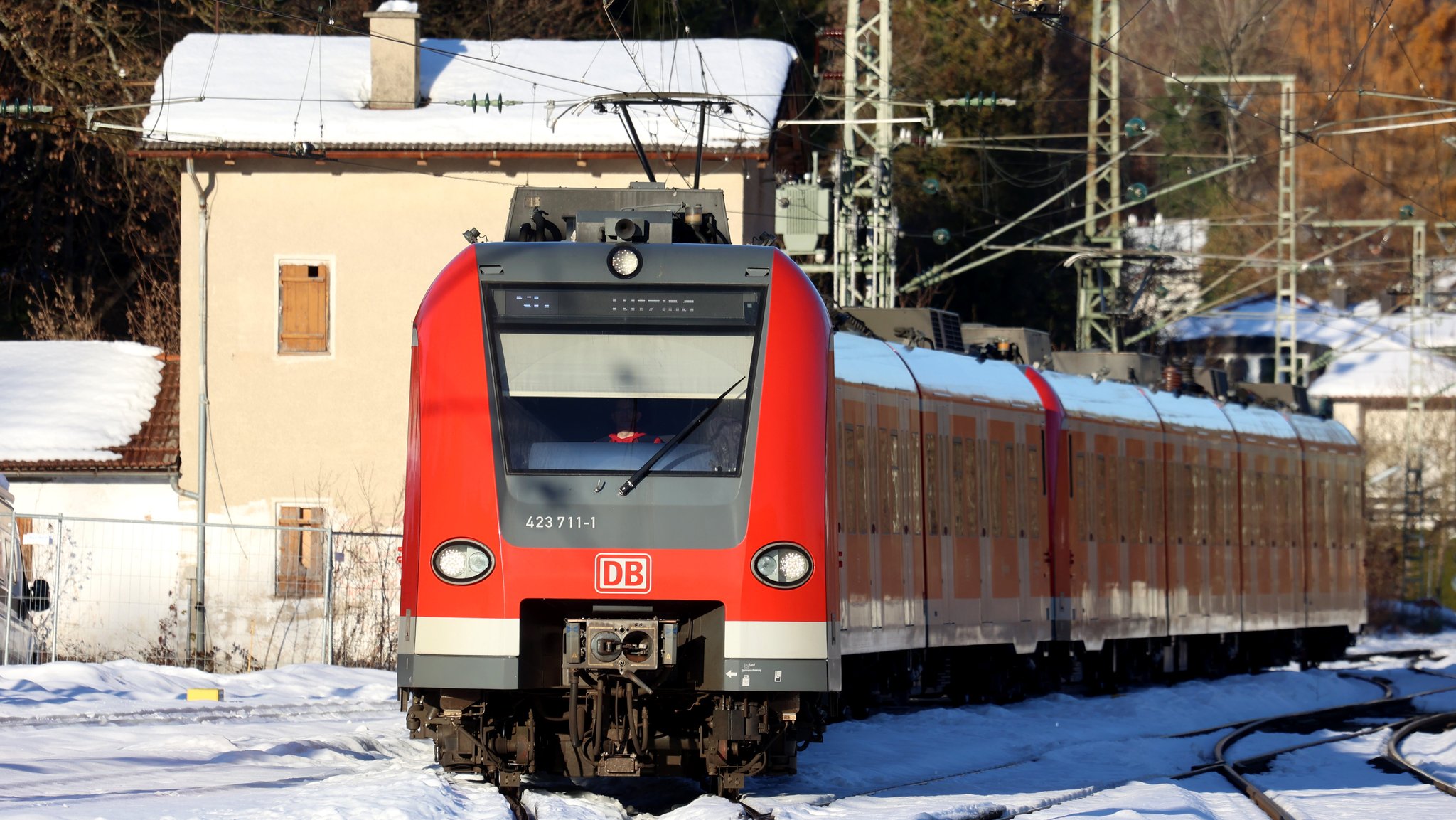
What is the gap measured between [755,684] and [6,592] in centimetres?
1249

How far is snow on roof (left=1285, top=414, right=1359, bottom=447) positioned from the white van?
1718 centimetres

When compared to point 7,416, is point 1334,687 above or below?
below

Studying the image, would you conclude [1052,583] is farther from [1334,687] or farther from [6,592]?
[6,592]

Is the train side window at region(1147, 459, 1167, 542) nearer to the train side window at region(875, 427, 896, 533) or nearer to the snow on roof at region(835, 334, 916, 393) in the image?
the snow on roof at region(835, 334, 916, 393)

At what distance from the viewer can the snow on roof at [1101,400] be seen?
22.2 metres

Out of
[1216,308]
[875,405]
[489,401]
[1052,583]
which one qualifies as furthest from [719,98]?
[1216,308]

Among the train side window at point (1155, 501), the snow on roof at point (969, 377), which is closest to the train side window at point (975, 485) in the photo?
the snow on roof at point (969, 377)

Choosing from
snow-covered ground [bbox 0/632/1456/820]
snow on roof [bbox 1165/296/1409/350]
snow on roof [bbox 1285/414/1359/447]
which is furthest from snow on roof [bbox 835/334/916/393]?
snow on roof [bbox 1165/296/1409/350]

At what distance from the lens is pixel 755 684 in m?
9.78

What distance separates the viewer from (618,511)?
9.80 meters

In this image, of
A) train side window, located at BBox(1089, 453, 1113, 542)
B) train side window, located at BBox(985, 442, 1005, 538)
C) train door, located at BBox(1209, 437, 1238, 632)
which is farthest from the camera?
train door, located at BBox(1209, 437, 1238, 632)

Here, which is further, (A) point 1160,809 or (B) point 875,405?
(B) point 875,405

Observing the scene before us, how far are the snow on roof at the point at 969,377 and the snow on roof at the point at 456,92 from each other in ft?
23.0

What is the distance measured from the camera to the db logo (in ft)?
32.0
